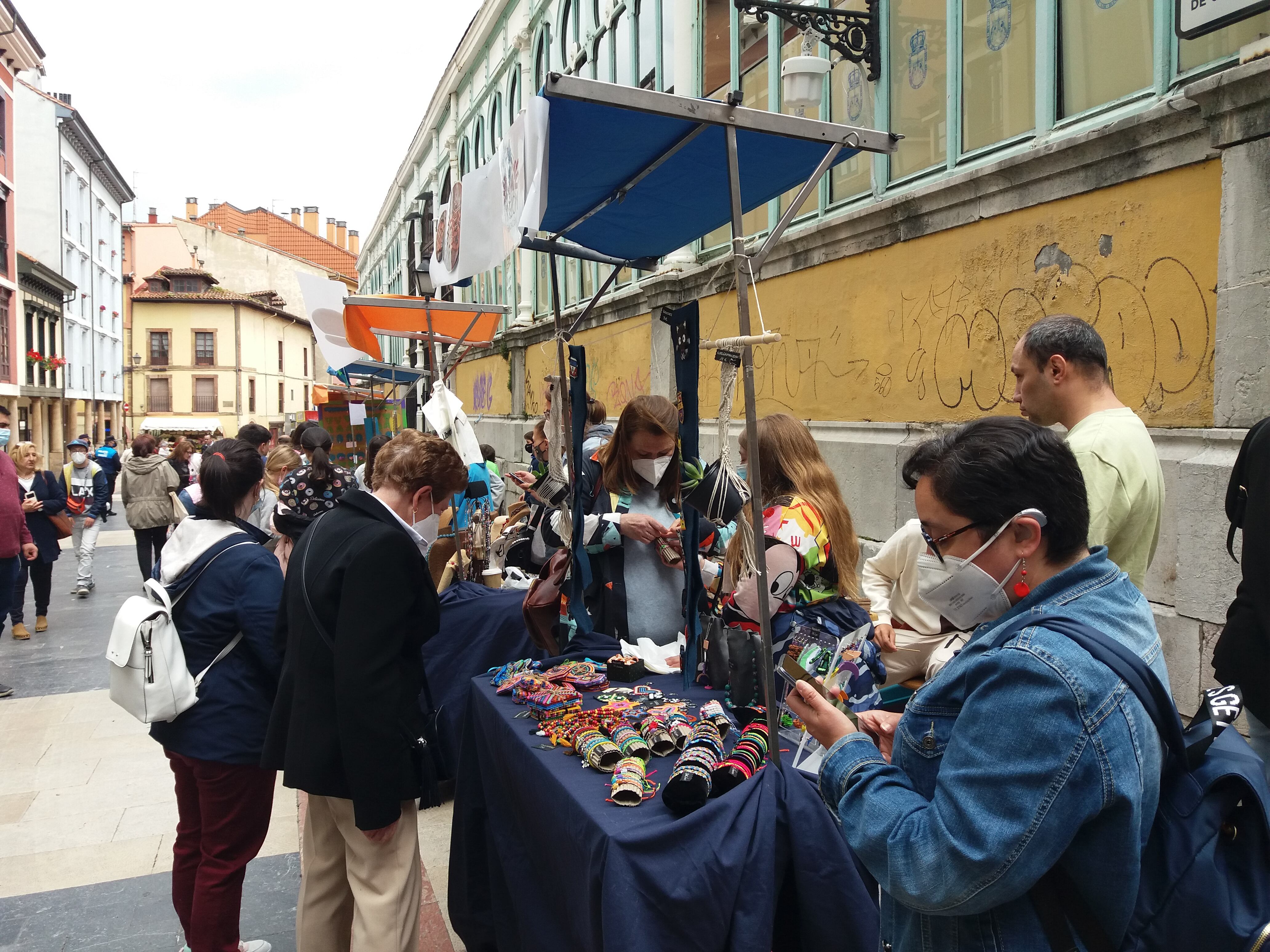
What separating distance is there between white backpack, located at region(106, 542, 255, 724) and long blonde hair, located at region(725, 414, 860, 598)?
1.83m

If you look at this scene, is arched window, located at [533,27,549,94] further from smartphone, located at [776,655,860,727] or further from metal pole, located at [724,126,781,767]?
smartphone, located at [776,655,860,727]

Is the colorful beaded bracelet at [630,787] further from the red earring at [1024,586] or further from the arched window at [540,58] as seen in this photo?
the arched window at [540,58]

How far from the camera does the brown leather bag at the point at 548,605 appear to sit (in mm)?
3537

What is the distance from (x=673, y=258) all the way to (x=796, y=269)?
8.37ft

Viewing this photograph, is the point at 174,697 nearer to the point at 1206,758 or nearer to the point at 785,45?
the point at 1206,758

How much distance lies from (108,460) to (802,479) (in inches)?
534

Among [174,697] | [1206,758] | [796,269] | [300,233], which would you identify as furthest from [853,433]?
[300,233]

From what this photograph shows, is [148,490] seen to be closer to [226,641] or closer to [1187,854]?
[226,641]

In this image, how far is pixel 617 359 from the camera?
11.1 meters

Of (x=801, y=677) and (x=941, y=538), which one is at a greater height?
(x=941, y=538)

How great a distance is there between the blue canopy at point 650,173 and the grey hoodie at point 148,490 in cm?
679

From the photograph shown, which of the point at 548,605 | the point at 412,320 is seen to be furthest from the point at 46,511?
the point at 548,605

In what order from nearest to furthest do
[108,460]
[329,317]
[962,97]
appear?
[962,97]
[329,317]
[108,460]

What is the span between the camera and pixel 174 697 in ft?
9.60
